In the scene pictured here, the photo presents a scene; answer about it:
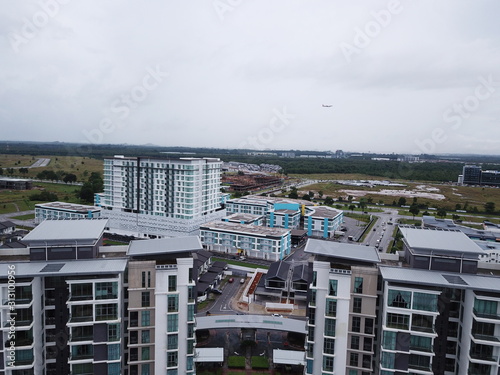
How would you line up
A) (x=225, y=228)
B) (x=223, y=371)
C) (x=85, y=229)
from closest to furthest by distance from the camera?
(x=85, y=229), (x=223, y=371), (x=225, y=228)

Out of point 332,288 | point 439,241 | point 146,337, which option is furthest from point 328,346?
point 146,337

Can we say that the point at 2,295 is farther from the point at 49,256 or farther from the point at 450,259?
the point at 450,259

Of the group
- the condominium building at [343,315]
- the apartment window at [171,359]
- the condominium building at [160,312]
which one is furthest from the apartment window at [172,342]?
the condominium building at [343,315]

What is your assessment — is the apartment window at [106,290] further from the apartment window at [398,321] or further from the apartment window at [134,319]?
the apartment window at [398,321]

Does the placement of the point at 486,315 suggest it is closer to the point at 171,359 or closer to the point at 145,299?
the point at 171,359

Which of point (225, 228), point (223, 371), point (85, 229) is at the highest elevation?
point (85, 229)

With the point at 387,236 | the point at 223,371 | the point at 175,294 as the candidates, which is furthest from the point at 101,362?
the point at 387,236
